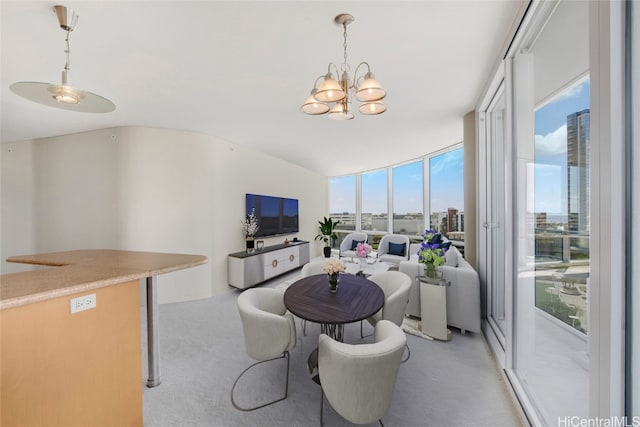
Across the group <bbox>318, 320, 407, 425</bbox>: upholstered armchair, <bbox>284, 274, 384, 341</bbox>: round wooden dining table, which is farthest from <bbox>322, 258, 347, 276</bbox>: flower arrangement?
<bbox>318, 320, 407, 425</bbox>: upholstered armchair

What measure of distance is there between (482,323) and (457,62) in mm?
2705

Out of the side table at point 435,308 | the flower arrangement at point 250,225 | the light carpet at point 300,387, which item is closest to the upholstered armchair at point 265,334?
the light carpet at point 300,387

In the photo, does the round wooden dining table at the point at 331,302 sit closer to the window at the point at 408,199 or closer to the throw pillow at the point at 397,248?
the throw pillow at the point at 397,248

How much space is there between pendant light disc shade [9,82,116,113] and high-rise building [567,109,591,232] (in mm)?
2815

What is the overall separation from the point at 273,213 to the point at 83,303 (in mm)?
3922

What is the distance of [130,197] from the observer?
3.42 metres

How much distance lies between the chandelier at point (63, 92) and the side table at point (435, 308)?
10.6ft

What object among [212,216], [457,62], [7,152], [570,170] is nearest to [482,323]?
[570,170]

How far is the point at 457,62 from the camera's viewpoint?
6.64ft

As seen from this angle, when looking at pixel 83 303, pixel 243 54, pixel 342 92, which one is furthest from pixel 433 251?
pixel 83 303

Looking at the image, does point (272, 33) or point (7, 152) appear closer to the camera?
point (272, 33)

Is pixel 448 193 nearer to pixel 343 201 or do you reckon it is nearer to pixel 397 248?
pixel 397 248

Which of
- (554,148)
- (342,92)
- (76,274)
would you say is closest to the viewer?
(76,274)

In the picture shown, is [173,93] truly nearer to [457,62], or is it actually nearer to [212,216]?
[212,216]
